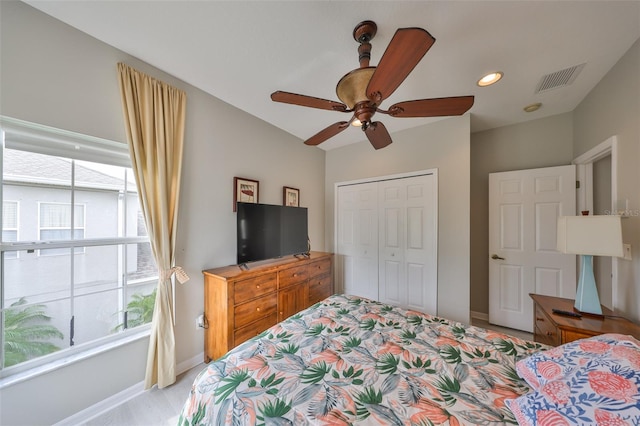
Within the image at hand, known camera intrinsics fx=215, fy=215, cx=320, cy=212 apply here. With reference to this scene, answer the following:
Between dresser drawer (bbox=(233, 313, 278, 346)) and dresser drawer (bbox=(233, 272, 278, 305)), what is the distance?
27cm

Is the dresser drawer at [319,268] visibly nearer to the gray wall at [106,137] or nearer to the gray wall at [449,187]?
the gray wall at [106,137]

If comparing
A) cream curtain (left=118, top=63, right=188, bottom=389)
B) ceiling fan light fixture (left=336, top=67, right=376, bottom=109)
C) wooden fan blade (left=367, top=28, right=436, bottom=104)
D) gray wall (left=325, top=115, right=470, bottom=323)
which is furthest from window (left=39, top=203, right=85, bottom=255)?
gray wall (left=325, top=115, right=470, bottom=323)

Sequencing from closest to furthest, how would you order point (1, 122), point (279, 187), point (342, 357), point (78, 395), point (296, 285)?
point (342, 357)
point (1, 122)
point (78, 395)
point (296, 285)
point (279, 187)

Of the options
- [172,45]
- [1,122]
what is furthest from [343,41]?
[1,122]

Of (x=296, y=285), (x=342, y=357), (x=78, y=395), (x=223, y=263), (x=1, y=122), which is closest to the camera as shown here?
(x=342, y=357)

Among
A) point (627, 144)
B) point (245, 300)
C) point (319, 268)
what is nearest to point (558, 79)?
point (627, 144)

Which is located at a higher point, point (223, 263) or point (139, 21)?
point (139, 21)

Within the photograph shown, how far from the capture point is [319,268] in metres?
3.03

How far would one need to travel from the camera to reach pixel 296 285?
2.62 meters

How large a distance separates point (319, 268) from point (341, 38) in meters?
2.52

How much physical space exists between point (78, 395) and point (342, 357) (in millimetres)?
1866

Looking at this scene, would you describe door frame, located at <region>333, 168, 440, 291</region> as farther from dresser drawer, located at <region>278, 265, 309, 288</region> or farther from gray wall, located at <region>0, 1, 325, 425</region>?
gray wall, located at <region>0, 1, 325, 425</region>

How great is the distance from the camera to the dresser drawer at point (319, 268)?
2884 millimetres

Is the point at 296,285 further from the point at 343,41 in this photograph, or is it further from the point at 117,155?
the point at 343,41
